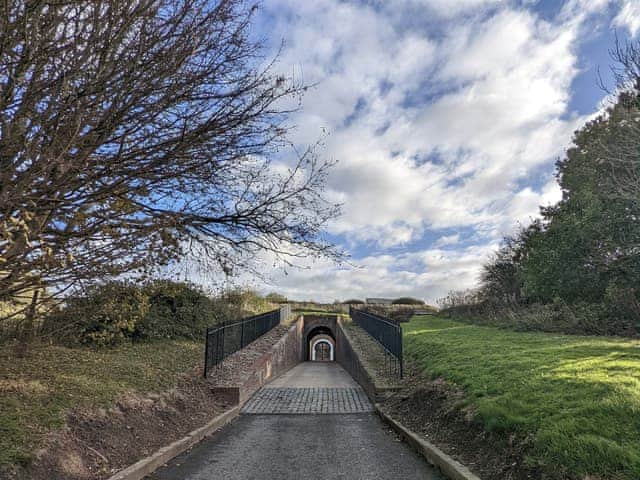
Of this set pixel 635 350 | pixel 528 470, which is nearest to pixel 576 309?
pixel 635 350

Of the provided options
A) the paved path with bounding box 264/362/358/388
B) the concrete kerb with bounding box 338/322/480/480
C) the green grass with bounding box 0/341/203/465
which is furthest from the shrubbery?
the concrete kerb with bounding box 338/322/480/480

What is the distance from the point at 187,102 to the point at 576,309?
16117 millimetres

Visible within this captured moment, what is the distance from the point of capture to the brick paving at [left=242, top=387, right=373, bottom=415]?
966cm

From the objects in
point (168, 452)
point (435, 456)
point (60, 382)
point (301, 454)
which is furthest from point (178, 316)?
point (435, 456)

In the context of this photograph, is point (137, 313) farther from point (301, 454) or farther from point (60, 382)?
point (301, 454)

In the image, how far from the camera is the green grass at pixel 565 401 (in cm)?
389

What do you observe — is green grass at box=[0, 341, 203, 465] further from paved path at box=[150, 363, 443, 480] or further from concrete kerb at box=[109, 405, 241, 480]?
paved path at box=[150, 363, 443, 480]

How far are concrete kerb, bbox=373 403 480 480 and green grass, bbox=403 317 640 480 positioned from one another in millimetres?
648

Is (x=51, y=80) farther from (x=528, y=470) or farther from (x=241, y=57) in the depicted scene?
(x=528, y=470)

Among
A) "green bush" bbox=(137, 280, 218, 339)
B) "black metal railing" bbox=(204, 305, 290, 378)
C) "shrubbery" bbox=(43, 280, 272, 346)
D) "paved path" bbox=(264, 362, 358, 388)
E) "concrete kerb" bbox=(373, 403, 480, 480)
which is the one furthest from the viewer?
"paved path" bbox=(264, 362, 358, 388)

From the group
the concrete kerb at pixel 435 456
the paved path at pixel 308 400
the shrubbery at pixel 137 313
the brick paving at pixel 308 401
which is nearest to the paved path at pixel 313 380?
the paved path at pixel 308 400

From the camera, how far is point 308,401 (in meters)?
10.8

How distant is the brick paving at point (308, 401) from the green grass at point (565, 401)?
215cm

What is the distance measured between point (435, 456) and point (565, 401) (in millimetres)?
1645
